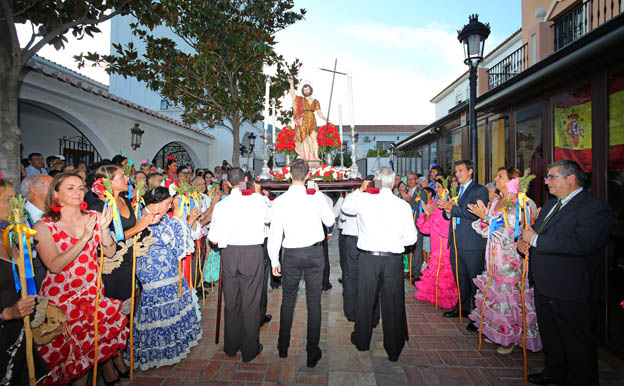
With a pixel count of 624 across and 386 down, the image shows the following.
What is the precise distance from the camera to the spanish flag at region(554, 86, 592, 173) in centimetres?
443

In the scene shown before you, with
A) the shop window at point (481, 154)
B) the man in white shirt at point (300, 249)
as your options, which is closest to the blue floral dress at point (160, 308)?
the man in white shirt at point (300, 249)

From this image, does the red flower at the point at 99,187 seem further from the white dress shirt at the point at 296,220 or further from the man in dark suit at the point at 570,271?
the man in dark suit at the point at 570,271

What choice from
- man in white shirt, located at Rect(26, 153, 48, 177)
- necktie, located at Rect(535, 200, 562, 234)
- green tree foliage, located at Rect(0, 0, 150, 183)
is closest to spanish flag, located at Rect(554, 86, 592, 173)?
necktie, located at Rect(535, 200, 562, 234)

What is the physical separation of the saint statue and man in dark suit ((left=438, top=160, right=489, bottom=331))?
2.36 meters

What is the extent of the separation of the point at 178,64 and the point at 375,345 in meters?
9.77

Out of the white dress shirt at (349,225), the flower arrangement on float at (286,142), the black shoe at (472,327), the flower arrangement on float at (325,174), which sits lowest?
the black shoe at (472,327)

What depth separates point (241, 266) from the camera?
12.3 ft

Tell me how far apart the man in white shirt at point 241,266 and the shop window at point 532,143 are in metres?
4.96

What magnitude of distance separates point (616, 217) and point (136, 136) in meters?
12.1

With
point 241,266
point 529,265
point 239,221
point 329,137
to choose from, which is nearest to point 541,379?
point 529,265

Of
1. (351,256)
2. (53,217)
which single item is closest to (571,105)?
(351,256)

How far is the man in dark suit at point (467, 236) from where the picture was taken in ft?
14.7

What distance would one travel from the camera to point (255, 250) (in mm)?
3781

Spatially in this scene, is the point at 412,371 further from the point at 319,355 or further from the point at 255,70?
the point at 255,70
